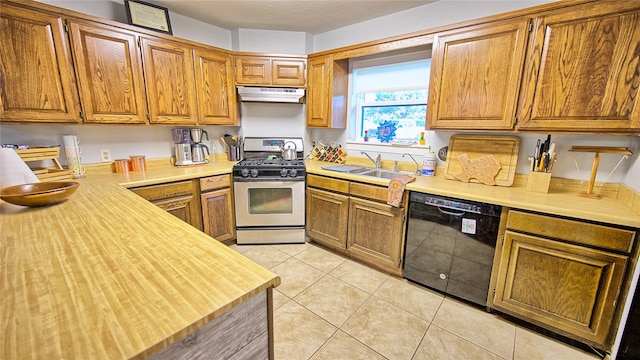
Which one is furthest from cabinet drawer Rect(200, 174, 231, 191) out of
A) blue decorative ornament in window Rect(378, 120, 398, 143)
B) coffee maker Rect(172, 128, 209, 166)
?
blue decorative ornament in window Rect(378, 120, 398, 143)

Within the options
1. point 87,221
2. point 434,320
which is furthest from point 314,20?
point 434,320

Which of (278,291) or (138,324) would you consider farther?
(278,291)

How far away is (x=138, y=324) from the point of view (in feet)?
1.86

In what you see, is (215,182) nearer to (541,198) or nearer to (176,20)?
(176,20)

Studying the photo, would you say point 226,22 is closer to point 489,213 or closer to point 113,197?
point 113,197

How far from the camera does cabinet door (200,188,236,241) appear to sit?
2.52 meters

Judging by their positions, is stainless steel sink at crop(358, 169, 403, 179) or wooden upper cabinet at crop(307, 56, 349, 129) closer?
stainless steel sink at crop(358, 169, 403, 179)

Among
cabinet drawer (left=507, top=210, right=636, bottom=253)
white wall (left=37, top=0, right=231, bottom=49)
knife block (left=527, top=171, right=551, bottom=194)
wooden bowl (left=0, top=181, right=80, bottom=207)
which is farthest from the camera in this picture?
white wall (left=37, top=0, right=231, bottom=49)

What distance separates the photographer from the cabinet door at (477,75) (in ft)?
5.80

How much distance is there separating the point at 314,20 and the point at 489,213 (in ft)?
8.11

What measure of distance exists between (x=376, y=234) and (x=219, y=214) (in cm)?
158

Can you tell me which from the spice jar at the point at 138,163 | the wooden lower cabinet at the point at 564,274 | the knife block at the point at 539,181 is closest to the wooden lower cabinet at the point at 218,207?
the spice jar at the point at 138,163

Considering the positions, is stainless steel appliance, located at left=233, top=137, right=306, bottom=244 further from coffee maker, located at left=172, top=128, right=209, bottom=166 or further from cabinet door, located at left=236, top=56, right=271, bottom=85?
cabinet door, located at left=236, top=56, right=271, bottom=85

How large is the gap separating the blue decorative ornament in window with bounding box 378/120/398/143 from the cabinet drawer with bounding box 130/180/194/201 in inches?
79.5
